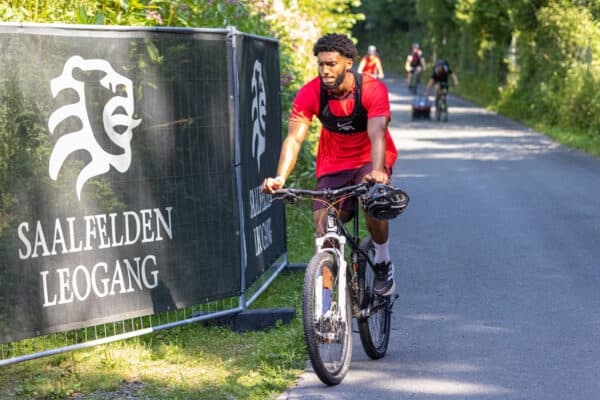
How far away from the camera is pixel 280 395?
629 centimetres

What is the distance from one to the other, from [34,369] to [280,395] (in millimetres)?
1806

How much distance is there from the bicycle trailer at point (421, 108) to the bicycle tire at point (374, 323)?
2261 centimetres

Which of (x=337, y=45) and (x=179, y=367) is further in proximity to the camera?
(x=179, y=367)

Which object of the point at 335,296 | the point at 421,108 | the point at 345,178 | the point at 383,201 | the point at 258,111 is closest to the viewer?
the point at 383,201

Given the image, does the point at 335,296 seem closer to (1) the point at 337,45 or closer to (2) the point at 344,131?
(2) the point at 344,131

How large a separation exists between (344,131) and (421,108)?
903 inches

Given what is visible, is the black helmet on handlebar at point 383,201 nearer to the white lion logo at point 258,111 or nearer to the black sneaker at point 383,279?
the black sneaker at point 383,279

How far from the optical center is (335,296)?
21.1 feet

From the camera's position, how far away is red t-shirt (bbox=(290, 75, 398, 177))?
22.0 ft

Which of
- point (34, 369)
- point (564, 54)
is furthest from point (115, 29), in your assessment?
point (564, 54)

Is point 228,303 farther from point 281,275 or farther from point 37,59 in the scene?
point 37,59

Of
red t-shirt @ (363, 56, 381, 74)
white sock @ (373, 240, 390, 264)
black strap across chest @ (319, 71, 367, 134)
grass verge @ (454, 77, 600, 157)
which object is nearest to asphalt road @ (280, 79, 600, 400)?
white sock @ (373, 240, 390, 264)

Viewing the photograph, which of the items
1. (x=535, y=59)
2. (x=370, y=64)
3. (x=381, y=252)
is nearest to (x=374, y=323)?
(x=381, y=252)

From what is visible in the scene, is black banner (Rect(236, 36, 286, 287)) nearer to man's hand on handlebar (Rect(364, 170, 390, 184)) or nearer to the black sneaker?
the black sneaker
